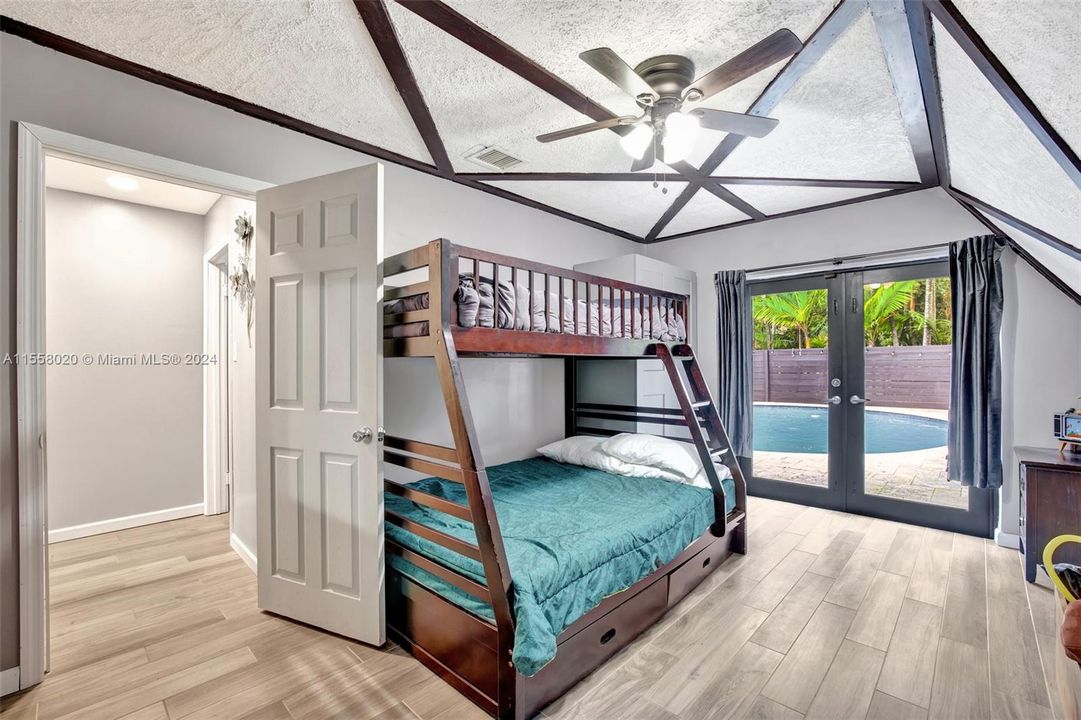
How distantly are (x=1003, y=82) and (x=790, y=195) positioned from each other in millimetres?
2140

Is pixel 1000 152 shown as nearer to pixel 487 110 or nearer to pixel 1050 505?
pixel 1050 505

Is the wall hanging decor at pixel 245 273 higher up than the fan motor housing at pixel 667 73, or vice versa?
the fan motor housing at pixel 667 73

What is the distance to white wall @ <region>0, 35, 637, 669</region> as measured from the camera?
5.81 feet

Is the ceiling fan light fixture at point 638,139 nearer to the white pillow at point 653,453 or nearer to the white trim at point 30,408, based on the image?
the white pillow at point 653,453

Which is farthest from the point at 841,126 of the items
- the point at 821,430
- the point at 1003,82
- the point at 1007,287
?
the point at 821,430

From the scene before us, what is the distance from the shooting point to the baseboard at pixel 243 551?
2816 mm

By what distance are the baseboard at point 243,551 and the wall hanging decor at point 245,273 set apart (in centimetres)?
130

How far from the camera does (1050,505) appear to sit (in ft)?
8.36

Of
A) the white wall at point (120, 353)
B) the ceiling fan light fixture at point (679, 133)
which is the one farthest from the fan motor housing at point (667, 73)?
the white wall at point (120, 353)

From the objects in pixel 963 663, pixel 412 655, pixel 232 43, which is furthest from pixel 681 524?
pixel 232 43

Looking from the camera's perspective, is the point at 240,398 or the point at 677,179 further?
the point at 677,179

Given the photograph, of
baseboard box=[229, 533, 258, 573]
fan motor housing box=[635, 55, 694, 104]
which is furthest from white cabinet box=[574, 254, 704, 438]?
baseboard box=[229, 533, 258, 573]

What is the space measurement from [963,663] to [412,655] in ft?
7.62

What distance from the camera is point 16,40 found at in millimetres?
1771
